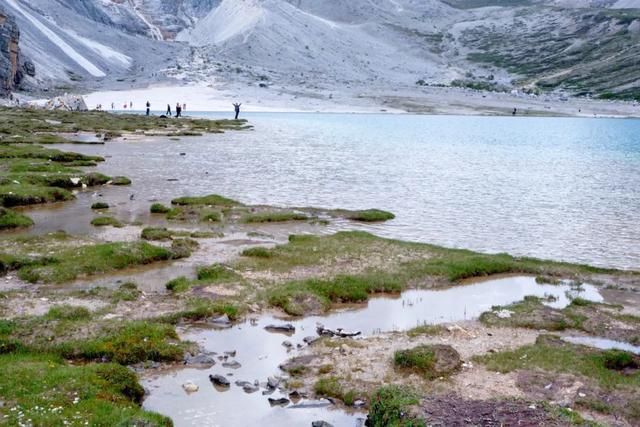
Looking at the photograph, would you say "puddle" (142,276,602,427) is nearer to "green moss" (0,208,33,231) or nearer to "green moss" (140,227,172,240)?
"green moss" (140,227,172,240)

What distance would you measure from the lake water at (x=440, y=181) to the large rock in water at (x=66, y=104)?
37397mm

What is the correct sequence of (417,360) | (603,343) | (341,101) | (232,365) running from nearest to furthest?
(417,360) < (232,365) < (603,343) < (341,101)

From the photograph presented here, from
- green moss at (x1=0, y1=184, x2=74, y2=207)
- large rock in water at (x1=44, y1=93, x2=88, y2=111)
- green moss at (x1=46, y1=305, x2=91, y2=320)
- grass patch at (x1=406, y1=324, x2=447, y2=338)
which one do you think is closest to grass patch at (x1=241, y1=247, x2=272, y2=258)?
green moss at (x1=46, y1=305, x2=91, y2=320)

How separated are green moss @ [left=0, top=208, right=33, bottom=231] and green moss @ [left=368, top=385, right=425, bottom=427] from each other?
20.0 metres

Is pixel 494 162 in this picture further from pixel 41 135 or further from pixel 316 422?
pixel 316 422

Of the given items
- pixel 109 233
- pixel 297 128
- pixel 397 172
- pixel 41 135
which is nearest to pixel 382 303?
pixel 109 233

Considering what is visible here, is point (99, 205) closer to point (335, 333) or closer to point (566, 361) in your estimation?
point (335, 333)

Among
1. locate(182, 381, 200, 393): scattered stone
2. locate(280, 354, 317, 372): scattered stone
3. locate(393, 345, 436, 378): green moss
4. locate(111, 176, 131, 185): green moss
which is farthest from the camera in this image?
locate(111, 176, 131, 185): green moss

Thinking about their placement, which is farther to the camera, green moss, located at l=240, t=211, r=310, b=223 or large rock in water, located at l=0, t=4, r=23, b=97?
large rock in water, located at l=0, t=4, r=23, b=97

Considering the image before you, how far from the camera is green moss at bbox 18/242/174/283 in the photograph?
63.9 ft

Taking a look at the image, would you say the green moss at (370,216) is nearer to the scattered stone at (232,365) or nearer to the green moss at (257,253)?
the green moss at (257,253)

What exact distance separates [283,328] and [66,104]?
98.1 meters

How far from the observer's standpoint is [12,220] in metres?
26.4

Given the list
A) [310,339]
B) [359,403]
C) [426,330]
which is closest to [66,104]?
[310,339]
